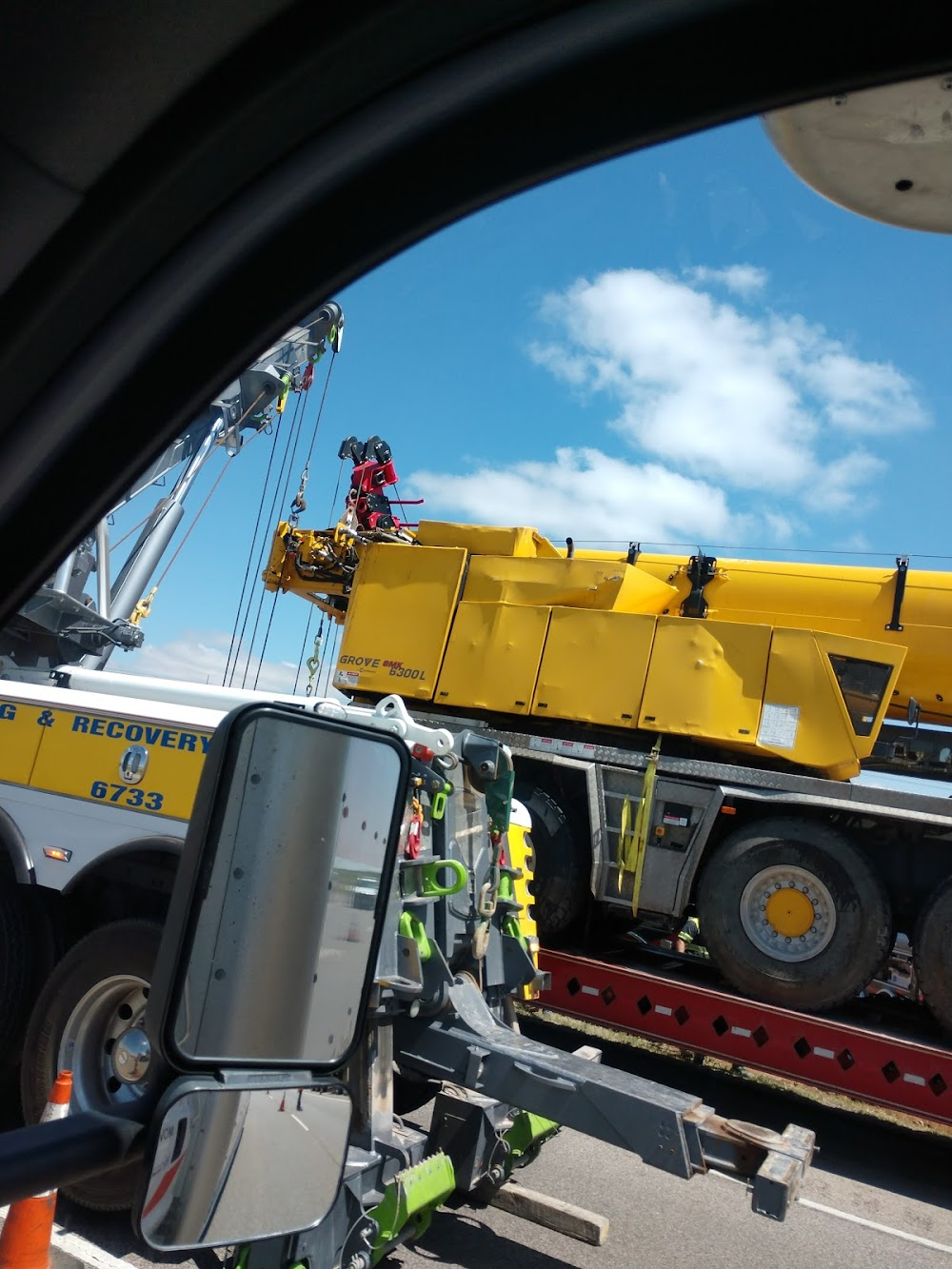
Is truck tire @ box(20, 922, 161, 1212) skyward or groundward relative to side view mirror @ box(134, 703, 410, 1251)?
groundward

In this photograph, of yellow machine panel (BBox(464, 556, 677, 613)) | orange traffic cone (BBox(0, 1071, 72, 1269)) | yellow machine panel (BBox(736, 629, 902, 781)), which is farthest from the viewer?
yellow machine panel (BBox(464, 556, 677, 613))

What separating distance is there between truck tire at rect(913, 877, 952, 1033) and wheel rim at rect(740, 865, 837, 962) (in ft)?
1.89

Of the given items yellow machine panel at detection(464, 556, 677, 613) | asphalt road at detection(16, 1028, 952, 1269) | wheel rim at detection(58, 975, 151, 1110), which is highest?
yellow machine panel at detection(464, 556, 677, 613)

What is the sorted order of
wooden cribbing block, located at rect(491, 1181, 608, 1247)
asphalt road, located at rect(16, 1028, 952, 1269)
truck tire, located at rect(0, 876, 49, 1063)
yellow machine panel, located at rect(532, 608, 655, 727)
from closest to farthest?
asphalt road, located at rect(16, 1028, 952, 1269) < wooden cribbing block, located at rect(491, 1181, 608, 1247) < truck tire, located at rect(0, 876, 49, 1063) < yellow machine panel, located at rect(532, 608, 655, 727)

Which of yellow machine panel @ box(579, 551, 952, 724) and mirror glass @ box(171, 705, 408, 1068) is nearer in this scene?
mirror glass @ box(171, 705, 408, 1068)

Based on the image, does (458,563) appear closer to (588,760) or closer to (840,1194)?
(588,760)

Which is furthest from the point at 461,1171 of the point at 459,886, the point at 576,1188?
the point at 576,1188

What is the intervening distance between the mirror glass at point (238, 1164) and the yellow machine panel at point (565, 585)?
6707mm

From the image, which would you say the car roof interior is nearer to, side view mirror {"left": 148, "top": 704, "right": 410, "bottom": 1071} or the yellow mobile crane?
side view mirror {"left": 148, "top": 704, "right": 410, "bottom": 1071}

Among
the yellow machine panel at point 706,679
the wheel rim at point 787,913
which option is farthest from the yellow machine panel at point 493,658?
the wheel rim at point 787,913

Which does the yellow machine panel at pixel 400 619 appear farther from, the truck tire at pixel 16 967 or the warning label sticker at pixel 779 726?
the truck tire at pixel 16 967

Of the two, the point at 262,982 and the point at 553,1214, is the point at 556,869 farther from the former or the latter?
the point at 262,982

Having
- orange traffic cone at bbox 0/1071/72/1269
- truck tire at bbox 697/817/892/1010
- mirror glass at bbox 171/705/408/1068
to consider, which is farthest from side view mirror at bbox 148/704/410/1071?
truck tire at bbox 697/817/892/1010

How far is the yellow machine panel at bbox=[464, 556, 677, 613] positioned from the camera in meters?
8.15
